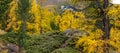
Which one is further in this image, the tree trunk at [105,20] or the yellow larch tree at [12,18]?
the yellow larch tree at [12,18]

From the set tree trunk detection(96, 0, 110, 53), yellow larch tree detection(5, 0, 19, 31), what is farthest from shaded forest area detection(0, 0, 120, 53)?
yellow larch tree detection(5, 0, 19, 31)

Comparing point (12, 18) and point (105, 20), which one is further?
point (12, 18)

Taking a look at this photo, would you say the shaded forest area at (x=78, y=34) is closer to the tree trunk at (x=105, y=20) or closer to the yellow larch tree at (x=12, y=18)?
the tree trunk at (x=105, y=20)

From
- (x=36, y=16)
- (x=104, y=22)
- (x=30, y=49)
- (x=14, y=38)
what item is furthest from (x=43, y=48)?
(x=36, y=16)

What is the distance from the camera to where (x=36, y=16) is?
3425cm

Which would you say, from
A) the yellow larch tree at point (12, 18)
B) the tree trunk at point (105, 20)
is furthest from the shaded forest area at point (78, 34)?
the yellow larch tree at point (12, 18)

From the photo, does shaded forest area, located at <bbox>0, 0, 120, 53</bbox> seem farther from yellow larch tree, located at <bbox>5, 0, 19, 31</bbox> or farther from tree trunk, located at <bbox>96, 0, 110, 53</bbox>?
yellow larch tree, located at <bbox>5, 0, 19, 31</bbox>

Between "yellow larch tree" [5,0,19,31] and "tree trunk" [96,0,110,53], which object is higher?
"tree trunk" [96,0,110,53]

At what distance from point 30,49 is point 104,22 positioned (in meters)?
4.81

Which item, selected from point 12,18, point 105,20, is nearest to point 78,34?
point 105,20

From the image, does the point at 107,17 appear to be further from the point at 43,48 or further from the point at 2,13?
the point at 2,13

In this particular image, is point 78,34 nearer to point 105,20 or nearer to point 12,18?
point 105,20

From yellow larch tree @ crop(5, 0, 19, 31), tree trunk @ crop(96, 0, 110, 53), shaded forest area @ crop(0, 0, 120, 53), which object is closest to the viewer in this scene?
shaded forest area @ crop(0, 0, 120, 53)

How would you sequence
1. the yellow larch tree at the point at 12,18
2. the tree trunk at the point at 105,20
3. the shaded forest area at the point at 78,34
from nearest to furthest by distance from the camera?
the shaded forest area at the point at 78,34 < the tree trunk at the point at 105,20 < the yellow larch tree at the point at 12,18
